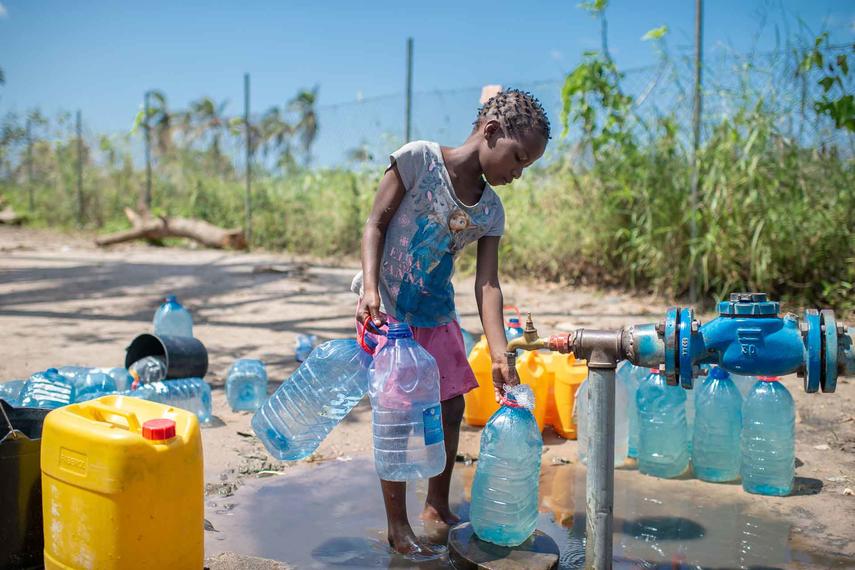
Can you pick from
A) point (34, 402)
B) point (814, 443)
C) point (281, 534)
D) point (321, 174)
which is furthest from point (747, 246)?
point (321, 174)

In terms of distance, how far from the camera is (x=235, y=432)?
391cm

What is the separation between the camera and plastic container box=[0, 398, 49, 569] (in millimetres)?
2283

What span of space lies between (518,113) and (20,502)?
6.68ft

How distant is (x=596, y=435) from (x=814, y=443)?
2253 millimetres

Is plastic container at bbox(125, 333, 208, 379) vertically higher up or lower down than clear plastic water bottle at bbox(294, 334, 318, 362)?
higher up

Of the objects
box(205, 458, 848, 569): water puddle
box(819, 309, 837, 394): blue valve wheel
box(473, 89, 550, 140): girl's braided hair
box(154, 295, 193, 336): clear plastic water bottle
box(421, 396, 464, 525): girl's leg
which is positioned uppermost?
box(473, 89, 550, 140): girl's braided hair

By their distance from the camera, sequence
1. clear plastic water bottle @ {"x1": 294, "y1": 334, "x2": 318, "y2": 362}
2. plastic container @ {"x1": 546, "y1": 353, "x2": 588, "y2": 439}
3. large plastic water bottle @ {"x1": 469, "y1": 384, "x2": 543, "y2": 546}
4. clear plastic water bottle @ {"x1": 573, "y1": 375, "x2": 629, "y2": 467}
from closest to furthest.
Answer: large plastic water bottle @ {"x1": 469, "y1": 384, "x2": 543, "y2": 546} < clear plastic water bottle @ {"x1": 573, "y1": 375, "x2": 629, "y2": 467} < plastic container @ {"x1": 546, "y1": 353, "x2": 588, "y2": 439} < clear plastic water bottle @ {"x1": 294, "y1": 334, "x2": 318, "y2": 362}

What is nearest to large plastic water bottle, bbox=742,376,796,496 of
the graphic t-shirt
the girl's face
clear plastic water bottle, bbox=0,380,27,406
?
the graphic t-shirt

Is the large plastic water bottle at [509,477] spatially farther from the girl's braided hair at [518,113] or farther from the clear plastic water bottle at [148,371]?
the clear plastic water bottle at [148,371]

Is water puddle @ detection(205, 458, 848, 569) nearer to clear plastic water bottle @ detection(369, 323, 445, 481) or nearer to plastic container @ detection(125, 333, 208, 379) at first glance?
clear plastic water bottle @ detection(369, 323, 445, 481)

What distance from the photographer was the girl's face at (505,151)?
2.55m

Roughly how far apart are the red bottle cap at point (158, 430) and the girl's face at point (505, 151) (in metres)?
1.33

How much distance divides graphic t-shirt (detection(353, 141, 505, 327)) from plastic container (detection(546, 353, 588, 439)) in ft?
4.35

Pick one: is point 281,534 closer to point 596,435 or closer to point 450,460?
point 450,460
